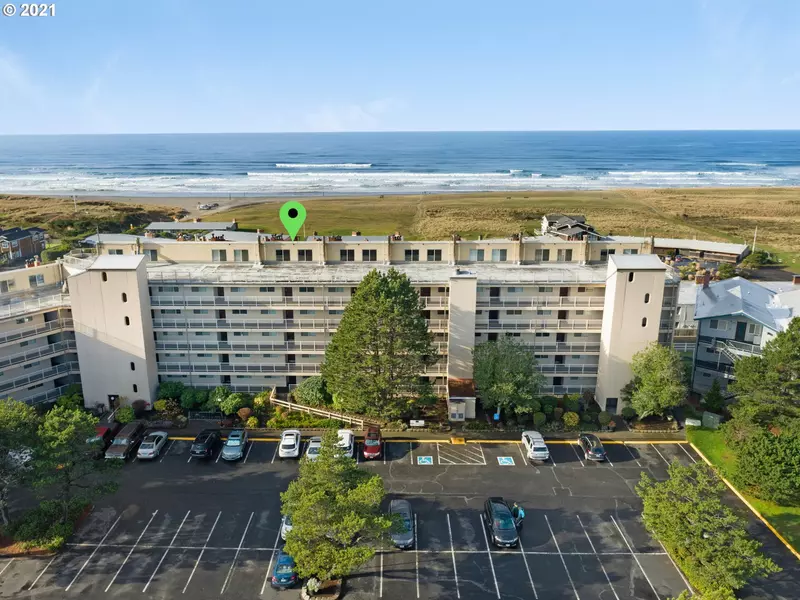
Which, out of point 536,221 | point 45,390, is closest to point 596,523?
point 45,390

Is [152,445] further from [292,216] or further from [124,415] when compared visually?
[292,216]

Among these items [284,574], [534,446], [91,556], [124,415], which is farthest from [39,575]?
[534,446]

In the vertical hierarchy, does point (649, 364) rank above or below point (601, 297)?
below

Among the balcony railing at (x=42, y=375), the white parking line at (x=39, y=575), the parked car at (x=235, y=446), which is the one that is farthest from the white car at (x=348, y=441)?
the balcony railing at (x=42, y=375)

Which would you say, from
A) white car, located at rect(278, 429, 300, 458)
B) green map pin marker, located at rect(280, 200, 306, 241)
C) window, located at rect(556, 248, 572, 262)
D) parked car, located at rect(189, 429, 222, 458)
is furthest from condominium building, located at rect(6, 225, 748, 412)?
white car, located at rect(278, 429, 300, 458)

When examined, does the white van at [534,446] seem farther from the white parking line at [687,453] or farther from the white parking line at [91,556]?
the white parking line at [91,556]

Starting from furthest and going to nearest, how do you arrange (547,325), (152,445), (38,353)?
(547,325) → (38,353) → (152,445)

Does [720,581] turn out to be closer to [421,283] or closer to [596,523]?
[596,523]
